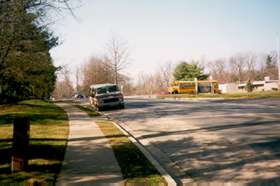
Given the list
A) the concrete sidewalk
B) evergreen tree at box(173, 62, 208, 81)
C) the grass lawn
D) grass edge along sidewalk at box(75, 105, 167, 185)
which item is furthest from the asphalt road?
evergreen tree at box(173, 62, 208, 81)

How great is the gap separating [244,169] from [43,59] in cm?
2060

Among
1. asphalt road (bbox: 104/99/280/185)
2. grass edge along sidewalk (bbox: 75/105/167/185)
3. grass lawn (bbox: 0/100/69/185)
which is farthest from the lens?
asphalt road (bbox: 104/99/280/185)

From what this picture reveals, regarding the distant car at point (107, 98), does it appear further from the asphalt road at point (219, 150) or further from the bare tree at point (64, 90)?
the bare tree at point (64, 90)

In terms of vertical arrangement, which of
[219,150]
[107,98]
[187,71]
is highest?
[187,71]

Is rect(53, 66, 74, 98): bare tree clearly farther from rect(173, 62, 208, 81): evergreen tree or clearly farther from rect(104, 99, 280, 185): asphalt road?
rect(104, 99, 280, 185): asphalt road

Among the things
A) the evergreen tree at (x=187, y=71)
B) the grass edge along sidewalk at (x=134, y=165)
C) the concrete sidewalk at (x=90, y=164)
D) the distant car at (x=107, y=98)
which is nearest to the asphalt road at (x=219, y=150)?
the grass edge along sidewalk at (x=134, y=165)

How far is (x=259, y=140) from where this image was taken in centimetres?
1062

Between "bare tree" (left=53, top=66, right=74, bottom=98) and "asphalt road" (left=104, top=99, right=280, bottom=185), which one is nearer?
"asphalt road" (left=104, top=99, right=280, bottom=185)

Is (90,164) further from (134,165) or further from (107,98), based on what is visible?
(107,98)

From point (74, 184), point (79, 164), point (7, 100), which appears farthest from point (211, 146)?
point (7, 100)

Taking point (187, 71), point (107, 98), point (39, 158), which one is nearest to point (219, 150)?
point (39, 158)

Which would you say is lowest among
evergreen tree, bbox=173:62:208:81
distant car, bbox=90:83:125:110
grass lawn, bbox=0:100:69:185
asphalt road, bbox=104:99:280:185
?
asphalt road, bbox=104:99:280:185

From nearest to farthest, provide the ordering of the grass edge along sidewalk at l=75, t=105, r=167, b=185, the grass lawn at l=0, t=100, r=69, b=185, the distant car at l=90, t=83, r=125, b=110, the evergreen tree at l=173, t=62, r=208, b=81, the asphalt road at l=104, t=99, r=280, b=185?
the grass edge along sidewalk at l=75, t=105, r=167, b=185
the grass lawn at l=0, t=100, r=69, b=185
the asphalt road at l=104, t=99, r=280, b=185
the distant car at l=90, t=83, r=125, b=110
the evergreen tree at l=173, t=62, r=208, b=81

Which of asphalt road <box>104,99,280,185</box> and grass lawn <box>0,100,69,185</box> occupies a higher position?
grass lawn <box>0,100,69,185</box>
